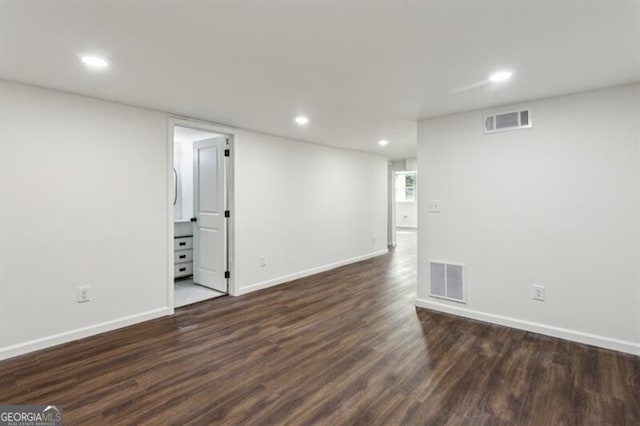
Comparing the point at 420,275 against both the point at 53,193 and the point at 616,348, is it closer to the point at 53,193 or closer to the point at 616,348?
the point at 616,348

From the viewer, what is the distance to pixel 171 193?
11.9ft

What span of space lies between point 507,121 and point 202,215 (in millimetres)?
4161

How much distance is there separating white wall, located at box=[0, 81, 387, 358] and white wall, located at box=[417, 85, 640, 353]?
2.71 m

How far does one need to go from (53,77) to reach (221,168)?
209cm

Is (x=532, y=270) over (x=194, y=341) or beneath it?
over

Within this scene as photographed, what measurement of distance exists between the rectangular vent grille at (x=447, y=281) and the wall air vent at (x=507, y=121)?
1.56m

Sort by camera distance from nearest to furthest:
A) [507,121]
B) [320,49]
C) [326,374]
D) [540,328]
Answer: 1. [320,49]
2. [326,374]
3. [540,328]
4. [507,121]

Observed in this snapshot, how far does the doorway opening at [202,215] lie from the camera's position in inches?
173

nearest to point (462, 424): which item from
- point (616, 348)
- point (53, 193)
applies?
point (616, 348)

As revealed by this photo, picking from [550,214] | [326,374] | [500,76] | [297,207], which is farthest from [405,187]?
[326,374]

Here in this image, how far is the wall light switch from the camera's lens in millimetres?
3772

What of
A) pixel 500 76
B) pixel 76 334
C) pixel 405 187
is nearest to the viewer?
pixel 500 76

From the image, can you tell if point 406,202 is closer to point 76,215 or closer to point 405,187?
point 405,187

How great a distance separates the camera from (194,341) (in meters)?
2.96
